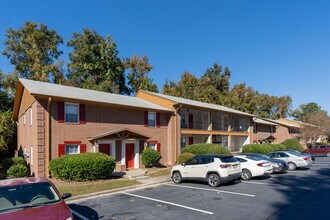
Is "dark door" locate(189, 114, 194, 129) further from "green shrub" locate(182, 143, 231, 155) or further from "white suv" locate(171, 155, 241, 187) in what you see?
"white suv" locate(171, 155, 241, 187)

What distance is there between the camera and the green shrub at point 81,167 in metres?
15.0

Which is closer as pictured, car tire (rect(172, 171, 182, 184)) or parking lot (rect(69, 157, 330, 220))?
parking lot (rect(69, 157, 330, 220))

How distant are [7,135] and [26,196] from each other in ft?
75.2

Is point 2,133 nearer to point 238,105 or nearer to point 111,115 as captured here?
point 111,115

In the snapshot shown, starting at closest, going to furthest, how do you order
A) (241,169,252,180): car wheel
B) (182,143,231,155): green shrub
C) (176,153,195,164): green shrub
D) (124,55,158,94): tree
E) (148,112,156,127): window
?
(241,169,252,180): car wheel, (176,153,195,164): green shrub, (148,112,156,127): window, (182,143,231,155): green shrub, (124,55,158,94): tree

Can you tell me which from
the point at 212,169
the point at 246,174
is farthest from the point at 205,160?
the point at 246,174

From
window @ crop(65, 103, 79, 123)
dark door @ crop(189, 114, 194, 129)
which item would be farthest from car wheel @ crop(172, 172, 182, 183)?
dark door @ crop(189, 114, 194, 129)

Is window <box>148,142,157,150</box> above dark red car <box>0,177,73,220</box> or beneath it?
above

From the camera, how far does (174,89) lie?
56.4m

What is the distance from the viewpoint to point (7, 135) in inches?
1011

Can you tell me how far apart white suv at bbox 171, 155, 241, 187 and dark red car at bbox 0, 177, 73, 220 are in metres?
8.55

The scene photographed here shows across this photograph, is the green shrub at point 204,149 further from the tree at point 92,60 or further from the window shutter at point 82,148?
the tree at point 92,60

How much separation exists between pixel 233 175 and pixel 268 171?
3.50m

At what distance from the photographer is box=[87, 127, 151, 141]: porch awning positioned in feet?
60.1
